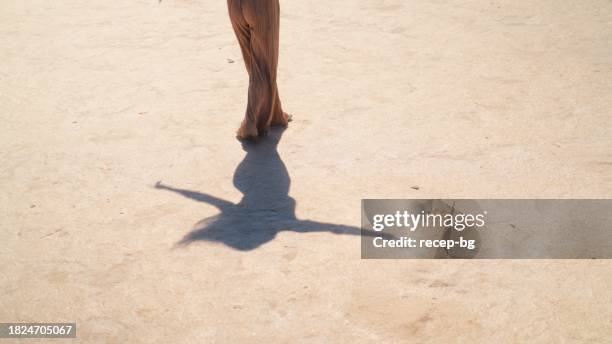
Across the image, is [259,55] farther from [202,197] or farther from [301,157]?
[202,197]

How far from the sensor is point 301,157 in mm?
4566

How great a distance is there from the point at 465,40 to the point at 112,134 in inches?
135

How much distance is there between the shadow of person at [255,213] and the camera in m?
3.77

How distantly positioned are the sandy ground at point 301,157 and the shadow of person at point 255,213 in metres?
0.04

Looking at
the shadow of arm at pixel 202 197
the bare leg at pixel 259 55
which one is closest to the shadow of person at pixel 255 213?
the shadow of arm at pixel 202 197

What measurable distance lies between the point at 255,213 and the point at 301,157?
2.42ft

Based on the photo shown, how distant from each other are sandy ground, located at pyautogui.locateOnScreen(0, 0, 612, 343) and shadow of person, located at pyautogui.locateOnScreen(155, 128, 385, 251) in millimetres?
39

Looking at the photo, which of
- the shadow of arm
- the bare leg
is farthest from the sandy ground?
the bare leg

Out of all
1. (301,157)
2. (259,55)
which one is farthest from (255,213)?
(259,55)

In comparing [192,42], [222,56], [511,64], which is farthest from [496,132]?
[192,42]

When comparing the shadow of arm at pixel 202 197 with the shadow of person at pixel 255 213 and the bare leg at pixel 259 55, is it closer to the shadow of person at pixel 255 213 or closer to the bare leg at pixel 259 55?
the shadow of person at pixel 255 213

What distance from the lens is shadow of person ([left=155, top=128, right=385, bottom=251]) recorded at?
3.77m

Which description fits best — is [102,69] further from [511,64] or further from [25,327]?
[511,64]

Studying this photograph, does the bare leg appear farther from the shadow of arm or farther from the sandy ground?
the shadow of arm
